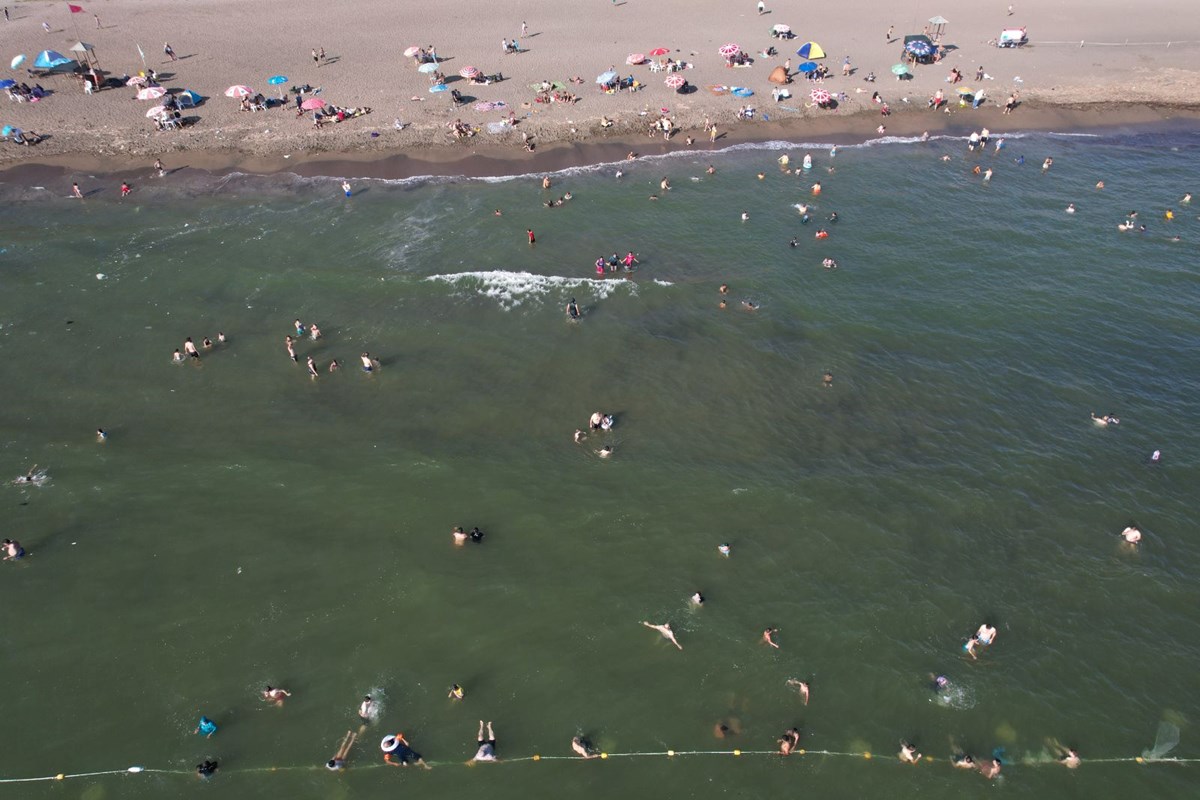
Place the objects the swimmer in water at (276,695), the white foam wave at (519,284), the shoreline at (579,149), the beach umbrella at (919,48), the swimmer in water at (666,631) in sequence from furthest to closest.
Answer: the beach umbrella at (919,48), the shoreline at (579,149), the white foam wave at (519,284), the swimmer in water at (666,631), the swimmer in water at (276,695)

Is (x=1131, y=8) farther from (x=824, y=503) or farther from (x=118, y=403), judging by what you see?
(x=118, y=403)

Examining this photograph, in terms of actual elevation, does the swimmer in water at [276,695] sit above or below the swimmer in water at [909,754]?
above

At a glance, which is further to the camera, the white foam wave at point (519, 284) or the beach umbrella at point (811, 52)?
the beach umbrella at point (811, 52)

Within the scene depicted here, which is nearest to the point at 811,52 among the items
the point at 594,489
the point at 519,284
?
the point at 519,284

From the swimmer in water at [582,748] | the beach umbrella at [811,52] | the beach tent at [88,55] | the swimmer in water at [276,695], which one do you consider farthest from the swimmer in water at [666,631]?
the beach tent at [88,55]

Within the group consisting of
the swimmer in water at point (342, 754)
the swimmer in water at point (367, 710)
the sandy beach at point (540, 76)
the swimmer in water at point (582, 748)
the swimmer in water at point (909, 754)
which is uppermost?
the sandy beach at point (540, 76)

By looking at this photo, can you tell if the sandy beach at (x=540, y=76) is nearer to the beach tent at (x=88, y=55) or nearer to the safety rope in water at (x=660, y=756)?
the beach tent at (x=88, y=55)

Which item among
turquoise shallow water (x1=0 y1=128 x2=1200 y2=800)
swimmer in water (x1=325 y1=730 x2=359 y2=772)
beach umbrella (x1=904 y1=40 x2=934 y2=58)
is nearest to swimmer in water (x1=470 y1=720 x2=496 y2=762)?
turquoise shallow water (x1=0 y1=128 x2=1200 y2=800)

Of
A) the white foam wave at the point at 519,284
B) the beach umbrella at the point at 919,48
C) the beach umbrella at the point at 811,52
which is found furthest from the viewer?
the beach umbrella at the point at 919,48
